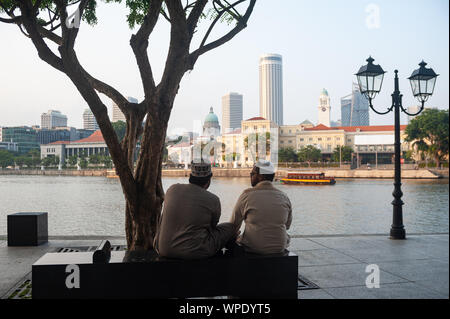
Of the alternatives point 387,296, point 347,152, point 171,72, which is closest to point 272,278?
point 387,296

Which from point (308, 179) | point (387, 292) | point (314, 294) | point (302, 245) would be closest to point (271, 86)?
point (308, 179)

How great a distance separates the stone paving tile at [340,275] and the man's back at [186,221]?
2.18m

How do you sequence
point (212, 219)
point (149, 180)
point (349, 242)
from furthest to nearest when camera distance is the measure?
point (349, 242)
point (149, 180)
point (212, 219)

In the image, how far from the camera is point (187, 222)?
316cm

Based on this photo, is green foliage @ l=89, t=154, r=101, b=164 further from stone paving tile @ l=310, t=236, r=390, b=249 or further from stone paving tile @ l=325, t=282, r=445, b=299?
stone paving tile @ l=325, t=282, r=445, b=299

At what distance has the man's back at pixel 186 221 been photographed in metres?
3.16

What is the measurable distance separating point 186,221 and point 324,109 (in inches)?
5227

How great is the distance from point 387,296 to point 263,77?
10199cm

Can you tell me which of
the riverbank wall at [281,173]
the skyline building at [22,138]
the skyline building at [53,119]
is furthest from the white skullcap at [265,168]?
the skyline building at [53,119]

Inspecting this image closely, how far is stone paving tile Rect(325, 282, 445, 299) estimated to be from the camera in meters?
4.34

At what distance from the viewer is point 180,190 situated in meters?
3.17

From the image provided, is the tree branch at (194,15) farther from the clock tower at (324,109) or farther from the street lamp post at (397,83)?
the clock tower at (324,109)

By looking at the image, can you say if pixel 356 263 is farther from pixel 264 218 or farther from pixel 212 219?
pixel 212 219
